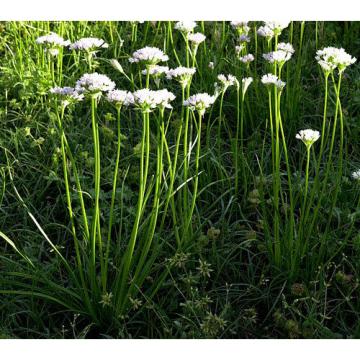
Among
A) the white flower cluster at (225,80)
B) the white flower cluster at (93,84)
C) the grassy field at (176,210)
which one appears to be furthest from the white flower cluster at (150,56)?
the white flower cluster at (225,80)

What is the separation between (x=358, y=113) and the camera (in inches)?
102

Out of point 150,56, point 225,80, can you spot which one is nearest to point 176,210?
point 225,80

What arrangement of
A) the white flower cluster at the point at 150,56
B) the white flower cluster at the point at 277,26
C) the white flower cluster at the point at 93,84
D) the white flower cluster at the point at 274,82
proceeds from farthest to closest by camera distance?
the white flower cluster at the point at 277,26, the white flower cluster at the point at 274,82, the white flower cluster at the point at 150,56, the white flower cluster at the point at 93,84

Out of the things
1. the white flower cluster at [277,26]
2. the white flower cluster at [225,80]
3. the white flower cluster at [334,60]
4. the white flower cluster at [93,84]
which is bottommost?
the white flower cluster at [225,80]

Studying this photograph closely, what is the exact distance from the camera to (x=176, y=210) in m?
2.11

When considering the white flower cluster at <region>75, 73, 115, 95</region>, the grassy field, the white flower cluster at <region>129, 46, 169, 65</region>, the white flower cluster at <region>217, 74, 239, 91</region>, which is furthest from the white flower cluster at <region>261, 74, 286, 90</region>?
the white flower cluster at <region>75, 73, 115, 95</region>

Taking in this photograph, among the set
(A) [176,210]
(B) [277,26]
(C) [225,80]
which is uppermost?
(B) [277,26]

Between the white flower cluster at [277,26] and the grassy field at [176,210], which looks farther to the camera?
the white flower cluster at [277,26]

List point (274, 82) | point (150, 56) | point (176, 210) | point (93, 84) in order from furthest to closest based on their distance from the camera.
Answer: point (176, 210)
point (274, 82)
point (150, 56)
point (93, 84)

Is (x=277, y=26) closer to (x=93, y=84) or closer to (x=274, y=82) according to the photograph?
(x=274, y=82)

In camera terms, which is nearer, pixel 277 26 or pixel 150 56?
pixel 150 56

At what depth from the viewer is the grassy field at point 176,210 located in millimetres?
1718

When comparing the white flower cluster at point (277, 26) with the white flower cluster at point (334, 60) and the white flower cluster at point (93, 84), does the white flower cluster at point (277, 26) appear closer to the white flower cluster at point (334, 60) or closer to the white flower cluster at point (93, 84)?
the white flower cluster at point (334, 60)
